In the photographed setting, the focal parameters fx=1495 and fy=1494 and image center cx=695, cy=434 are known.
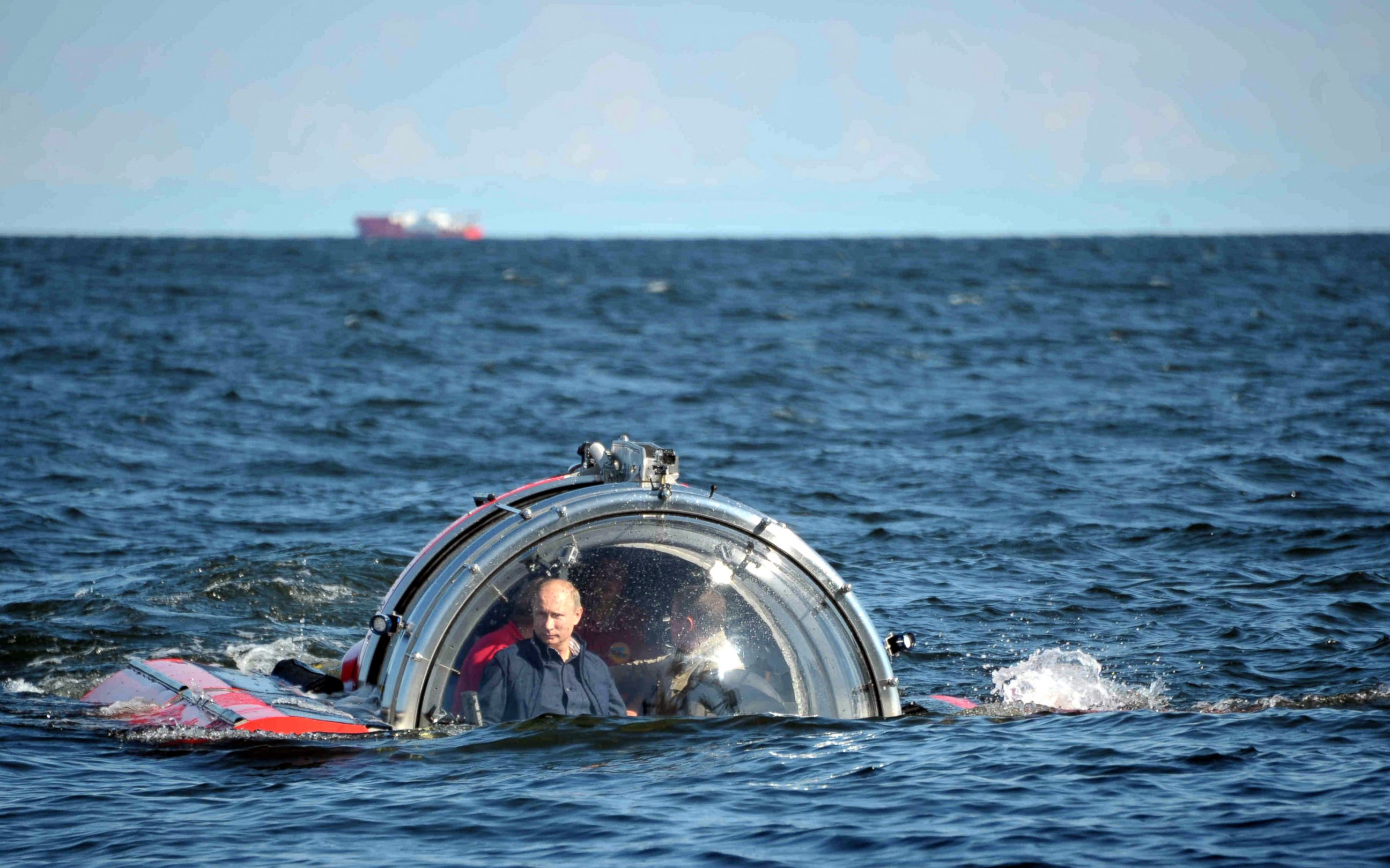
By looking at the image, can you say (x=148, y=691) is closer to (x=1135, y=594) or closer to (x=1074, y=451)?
(x=1135, y=594)

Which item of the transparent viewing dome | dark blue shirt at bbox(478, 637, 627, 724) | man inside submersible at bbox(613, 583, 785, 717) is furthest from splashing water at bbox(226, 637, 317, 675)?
man inside submersible at bbox(613, 583, 785, 717)

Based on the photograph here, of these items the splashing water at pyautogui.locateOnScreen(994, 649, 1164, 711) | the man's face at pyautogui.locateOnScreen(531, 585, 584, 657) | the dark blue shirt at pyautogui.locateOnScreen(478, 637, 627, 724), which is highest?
the man's face at pyautogui.locateOnScreen(531, 585, 584, 657)

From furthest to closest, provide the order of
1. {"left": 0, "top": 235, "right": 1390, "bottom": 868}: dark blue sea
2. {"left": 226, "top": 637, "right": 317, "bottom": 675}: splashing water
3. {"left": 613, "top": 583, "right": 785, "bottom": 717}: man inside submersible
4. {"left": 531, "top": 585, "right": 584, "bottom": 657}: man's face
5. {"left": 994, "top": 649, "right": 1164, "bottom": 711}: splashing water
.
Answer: {"left": 226, "top": 637, "right": 317, "bottom": 675}: splashing water < {"left": 994, "top": 649, "right": 1164, "bottom": 711}: splashing water < {"left": 613, "top": 583, "right": 785, "bottom": 717}: man inside submersible < {"left": 531, "top": 585, "right": 584, "bottom": 657}: man's face < {"left": 0, "top": 235, "right": 1390, "bottom": 868}: dark blue sea

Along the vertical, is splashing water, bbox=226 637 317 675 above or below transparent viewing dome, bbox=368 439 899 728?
below

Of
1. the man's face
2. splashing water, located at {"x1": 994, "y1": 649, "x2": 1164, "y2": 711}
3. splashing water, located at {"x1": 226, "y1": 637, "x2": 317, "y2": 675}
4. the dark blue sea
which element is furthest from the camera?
splashing water, located at {"x1": 226, "y1": 637, "x2": 317, "y2": 675}

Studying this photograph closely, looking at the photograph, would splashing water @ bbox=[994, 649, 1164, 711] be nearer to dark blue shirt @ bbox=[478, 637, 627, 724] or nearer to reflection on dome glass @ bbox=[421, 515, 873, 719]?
reflection on dome glass @ bbox=[421, 515, 873, 719]

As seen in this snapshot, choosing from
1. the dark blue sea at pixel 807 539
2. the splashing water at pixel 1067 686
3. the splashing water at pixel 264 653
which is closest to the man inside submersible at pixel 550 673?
the dark blue sea at pixel 807 539

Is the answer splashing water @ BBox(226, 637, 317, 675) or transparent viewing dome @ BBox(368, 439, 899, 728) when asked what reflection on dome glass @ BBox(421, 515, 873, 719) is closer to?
transparent viewing dome @ BBox(368, 439, 899, 728)

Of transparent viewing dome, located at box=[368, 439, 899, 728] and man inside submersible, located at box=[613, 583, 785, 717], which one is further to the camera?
man inside submersible, located at box=[613, 583, 785, 717]

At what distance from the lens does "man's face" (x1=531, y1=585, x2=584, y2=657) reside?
781 cm

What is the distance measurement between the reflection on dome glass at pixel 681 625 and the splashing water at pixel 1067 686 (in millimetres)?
2170

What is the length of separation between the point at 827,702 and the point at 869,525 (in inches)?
324

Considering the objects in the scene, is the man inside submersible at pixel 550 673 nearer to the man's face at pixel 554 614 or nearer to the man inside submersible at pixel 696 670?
the man's face at pixel 554 614

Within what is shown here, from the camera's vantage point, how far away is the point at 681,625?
25.9 feet
